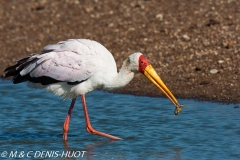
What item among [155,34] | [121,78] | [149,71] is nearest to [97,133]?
[121,78]

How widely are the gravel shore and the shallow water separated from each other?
0.69 metres

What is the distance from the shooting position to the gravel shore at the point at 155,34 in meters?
11.8

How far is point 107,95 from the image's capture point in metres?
11.8

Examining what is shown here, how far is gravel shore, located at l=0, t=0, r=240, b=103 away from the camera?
38.6 ft

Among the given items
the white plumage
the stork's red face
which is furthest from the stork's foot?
the stork's red face

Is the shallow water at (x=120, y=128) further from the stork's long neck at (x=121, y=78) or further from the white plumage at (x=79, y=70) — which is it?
the stork's long neck at (x=121, y=78)

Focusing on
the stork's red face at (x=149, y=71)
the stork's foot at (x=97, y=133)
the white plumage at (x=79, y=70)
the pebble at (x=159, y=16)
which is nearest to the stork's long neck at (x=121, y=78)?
the white plumage at (x=79, y=70)

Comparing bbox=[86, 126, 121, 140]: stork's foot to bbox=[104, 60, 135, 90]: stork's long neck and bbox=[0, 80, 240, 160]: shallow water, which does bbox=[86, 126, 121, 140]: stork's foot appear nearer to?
bbox=[0, 80, 240, 160]: shallow water

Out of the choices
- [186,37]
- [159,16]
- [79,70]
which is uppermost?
[159,16]

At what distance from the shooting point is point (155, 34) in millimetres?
14016

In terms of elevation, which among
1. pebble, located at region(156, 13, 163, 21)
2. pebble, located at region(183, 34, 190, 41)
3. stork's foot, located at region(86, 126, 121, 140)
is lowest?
stork's foot, located at region(86, 126, 121, 140)

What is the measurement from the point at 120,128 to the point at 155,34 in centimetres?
460

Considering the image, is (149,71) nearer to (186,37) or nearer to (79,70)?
(79,70)

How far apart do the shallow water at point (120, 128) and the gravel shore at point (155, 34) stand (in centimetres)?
69
